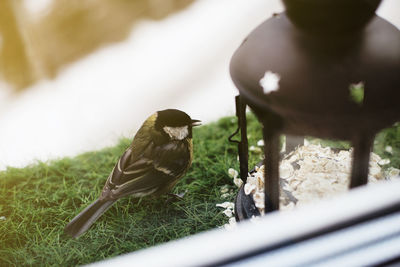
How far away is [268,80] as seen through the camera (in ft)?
4.50

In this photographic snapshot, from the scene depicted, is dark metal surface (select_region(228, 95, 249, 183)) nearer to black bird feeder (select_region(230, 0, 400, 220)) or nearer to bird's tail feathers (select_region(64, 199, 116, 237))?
black bird feeder (select_region(230, 0, 400, 220))

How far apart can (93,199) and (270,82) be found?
146 centimetres

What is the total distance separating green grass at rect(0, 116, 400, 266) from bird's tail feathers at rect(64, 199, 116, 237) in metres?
0.11

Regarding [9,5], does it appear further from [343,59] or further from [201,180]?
[343,59]

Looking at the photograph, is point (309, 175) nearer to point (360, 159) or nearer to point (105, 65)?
point (360, 159)

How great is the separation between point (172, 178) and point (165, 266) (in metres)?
1.09

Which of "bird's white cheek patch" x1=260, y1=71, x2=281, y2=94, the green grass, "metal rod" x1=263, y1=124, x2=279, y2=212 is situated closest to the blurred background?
the green grass

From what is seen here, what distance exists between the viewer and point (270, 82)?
4.49 feet

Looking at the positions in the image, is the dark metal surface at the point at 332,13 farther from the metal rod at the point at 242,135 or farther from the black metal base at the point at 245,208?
the black metal base at the point at 245,208

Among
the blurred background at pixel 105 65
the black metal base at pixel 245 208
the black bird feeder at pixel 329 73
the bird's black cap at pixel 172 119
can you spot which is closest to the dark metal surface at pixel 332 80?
the black bird feeder at pixel 329 73

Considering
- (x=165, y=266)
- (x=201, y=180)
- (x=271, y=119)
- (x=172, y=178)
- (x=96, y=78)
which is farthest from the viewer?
(x=96, y=78)

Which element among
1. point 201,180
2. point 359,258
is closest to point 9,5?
point 201,180

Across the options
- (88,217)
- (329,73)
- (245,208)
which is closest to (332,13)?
(329,73)

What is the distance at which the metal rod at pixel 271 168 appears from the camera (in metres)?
1.50
